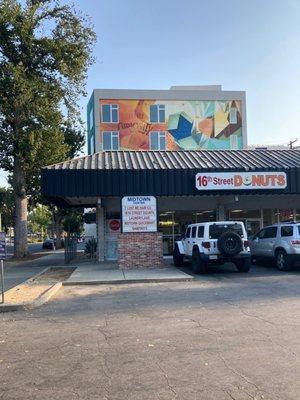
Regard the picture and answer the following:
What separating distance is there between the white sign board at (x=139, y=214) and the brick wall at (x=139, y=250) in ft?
0.96

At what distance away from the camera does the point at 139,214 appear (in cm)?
2125

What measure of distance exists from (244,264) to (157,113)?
1624 inches

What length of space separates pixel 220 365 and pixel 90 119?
5797 centimetres

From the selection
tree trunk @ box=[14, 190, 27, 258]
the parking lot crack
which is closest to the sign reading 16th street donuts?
tree trunk @ box=[14, 190, 27, 258]

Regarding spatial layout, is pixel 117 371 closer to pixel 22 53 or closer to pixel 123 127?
pixel 22 53

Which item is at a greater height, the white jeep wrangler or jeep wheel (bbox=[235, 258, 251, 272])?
the white jeep wrangler

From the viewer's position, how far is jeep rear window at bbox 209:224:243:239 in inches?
727

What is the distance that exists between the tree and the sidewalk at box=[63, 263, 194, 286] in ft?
46.7

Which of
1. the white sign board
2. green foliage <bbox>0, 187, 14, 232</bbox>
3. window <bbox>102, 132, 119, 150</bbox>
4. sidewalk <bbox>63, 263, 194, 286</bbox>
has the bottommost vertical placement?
sidewalk <bbox>63, 263, 194, 286</bbox>

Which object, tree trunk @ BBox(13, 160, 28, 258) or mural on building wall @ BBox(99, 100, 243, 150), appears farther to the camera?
mural on building wall @ BBox(99, 100, 243, 150)

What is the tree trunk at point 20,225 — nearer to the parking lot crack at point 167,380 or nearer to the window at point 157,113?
the window at point 157,113

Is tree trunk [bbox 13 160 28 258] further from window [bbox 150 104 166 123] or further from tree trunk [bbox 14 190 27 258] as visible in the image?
window [bbox 150 104 166 123]

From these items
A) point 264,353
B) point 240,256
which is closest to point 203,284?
point 240,256

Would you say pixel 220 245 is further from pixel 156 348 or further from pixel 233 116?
pixel 233 116
